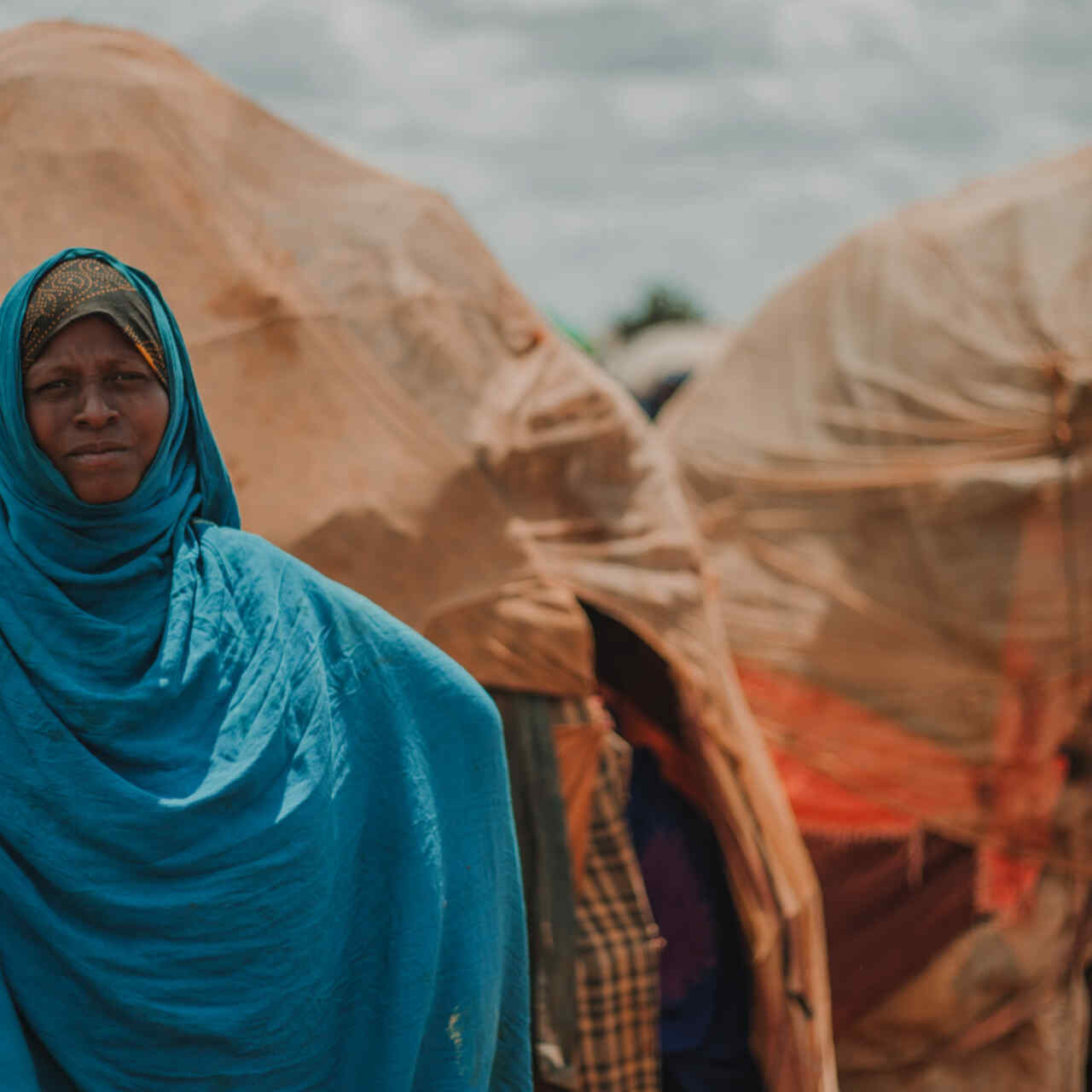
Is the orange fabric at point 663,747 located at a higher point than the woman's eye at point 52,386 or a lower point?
lower

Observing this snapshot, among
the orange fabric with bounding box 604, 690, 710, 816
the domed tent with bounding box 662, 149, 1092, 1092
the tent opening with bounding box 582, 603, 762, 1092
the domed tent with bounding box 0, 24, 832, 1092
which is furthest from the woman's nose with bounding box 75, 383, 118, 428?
the domed tent with bounding box 662, 149, 1092, 1092

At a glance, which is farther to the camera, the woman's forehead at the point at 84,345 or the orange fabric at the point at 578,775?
the orange fabric at the point at 578,775

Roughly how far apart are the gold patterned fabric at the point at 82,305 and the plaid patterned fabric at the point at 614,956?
62.8 inches

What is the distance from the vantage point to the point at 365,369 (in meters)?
2.92

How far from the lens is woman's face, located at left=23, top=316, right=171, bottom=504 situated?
5.61 feet

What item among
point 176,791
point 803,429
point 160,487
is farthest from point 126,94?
point 803,429

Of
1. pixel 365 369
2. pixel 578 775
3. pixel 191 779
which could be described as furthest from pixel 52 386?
pixel 578 775

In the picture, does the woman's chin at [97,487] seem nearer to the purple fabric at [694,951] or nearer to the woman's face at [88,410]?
the woman's face at [88,410]

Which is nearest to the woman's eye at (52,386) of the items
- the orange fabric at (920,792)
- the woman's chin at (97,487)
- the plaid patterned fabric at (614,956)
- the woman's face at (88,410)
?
the woman's face at (88,410)

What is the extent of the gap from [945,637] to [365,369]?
261 centimetres

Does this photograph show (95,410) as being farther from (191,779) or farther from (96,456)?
(191,779)

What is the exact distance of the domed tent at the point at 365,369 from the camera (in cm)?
280

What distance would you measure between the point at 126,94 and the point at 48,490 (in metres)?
1.40

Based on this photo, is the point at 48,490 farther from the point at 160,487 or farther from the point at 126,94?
the point at 126,94
